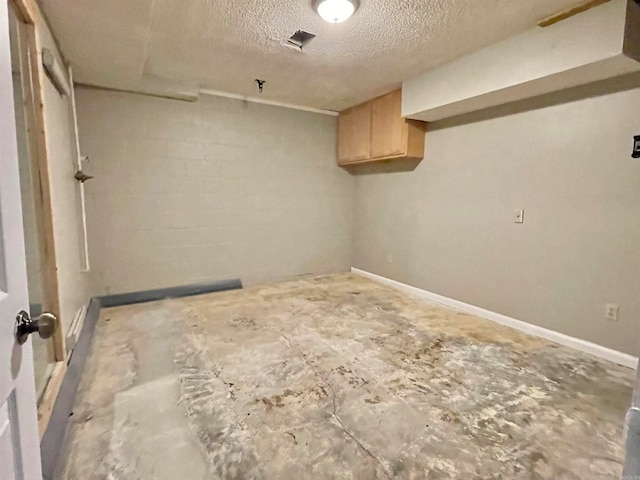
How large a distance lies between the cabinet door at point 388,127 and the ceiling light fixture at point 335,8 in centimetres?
182

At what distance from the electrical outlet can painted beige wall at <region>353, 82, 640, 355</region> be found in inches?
1.2

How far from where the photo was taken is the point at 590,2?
2.17m

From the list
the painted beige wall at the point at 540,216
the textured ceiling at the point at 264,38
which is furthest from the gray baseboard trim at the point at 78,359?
the painted beige wall at the point at 540,216

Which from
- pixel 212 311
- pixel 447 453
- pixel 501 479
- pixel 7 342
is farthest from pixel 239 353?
pixel 7 342

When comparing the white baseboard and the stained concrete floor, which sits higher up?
the white baseboard

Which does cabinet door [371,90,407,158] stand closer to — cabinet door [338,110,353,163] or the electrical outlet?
cabinet door [338,110,353,163]

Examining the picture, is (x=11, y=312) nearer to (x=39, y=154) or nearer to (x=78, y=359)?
(x=39, y=154)

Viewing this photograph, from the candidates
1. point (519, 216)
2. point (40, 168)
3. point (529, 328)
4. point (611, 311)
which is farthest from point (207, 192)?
point (611, 311)

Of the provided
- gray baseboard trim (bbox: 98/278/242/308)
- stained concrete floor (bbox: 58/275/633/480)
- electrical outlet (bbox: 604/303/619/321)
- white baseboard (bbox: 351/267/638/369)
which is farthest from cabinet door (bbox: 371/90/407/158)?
gray baseboard trim (bbox: 98/278/242/308)

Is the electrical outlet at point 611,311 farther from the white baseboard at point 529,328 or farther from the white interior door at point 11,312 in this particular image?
the white interior door at point 11,312

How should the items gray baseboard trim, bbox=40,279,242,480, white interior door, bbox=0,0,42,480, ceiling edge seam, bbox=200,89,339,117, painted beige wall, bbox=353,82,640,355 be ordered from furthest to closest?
ceiling edge seam, bbox=200,89,339,117 → painted beige wall, bbox=353,82,640,355 → gray baseboard trim, bbox=40,279,242,480 → white interior door, bbox=0,0,42,480

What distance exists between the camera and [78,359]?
7.75ft

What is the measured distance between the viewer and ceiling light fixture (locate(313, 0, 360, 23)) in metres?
2.16

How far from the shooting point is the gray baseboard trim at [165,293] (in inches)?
149
